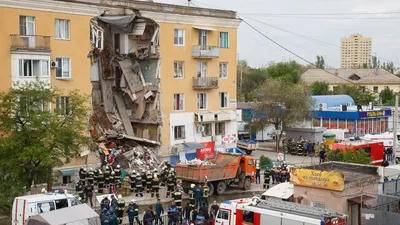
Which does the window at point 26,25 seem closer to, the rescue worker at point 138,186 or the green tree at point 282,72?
the rescue worker at point 138,186

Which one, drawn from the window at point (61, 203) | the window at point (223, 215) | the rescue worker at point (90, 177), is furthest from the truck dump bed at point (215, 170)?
the window at point (61, 203)

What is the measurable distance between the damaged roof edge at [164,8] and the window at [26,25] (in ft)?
10.5

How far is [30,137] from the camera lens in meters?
25.6

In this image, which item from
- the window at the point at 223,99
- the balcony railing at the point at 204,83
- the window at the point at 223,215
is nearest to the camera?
the window at the point at 223,215

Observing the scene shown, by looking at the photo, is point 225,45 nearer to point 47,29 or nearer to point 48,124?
point 47,29

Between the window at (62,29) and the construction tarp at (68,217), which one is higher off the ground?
the window at (62,29)

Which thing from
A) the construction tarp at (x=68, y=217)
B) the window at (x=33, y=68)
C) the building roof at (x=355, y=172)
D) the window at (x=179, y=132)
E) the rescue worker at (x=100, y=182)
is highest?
the window at (x=33, y=68)

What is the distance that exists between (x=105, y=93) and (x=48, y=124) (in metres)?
15.9

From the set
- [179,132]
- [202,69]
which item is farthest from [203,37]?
[179,132]

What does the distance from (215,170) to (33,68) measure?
12.2 m

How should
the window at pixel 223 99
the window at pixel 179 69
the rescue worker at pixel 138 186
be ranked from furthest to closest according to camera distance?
1. the window at pixel 223 99
2. the window at pixel 179 69
3. the rescue worker at pixel 138 186

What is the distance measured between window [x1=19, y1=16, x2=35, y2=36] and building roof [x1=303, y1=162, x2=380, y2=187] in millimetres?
18250

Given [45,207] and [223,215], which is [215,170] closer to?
[223,215]

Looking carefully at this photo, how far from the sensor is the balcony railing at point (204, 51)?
42.5 meters
